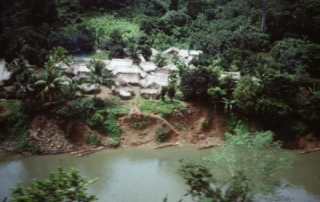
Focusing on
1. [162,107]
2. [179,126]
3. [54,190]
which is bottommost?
[179,126]

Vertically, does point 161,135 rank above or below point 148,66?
below

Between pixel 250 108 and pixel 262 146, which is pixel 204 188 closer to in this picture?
pixel 262 146

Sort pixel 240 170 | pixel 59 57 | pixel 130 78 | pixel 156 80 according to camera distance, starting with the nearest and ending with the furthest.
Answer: pixel 240 170, pixel 156 80, pixel 130 78, pixel 59 57

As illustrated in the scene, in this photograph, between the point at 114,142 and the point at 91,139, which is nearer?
the point at 91,139

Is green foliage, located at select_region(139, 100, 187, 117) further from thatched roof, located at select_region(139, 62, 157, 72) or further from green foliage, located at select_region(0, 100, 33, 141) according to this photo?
green foliage, located at select_region(0, 100, 33, 141)

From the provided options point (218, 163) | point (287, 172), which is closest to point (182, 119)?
point (287, 172)

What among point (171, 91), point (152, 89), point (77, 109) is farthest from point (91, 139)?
point (171, 91)

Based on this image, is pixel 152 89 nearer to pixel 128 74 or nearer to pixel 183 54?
pixel 128 74
